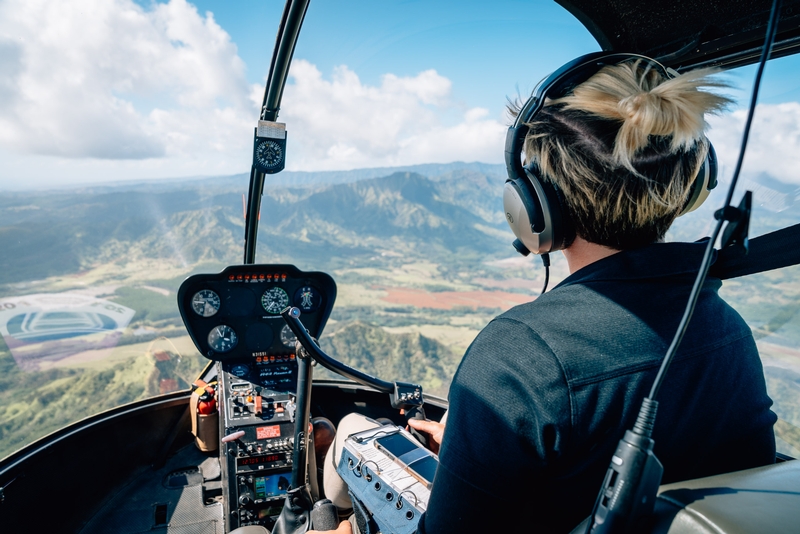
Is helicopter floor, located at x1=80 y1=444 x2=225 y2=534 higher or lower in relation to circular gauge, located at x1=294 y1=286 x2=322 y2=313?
lower

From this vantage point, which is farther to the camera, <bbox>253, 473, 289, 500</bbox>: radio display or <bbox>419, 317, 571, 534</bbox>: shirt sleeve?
<bbox>253, 473, 289, 500</bbox>: radio display

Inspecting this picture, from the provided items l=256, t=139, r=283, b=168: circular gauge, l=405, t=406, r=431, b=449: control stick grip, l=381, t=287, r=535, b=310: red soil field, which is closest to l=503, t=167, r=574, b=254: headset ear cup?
l=405, t=406, r=431, b=449: control stick grip

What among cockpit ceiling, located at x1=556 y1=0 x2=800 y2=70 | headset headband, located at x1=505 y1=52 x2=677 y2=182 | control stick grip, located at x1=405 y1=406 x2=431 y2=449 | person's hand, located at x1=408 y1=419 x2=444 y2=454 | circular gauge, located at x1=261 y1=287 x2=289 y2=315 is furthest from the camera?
circular gauge, located at x1=261 y1=287 x2=289 y2=315

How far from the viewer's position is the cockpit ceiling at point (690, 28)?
138 centimetres

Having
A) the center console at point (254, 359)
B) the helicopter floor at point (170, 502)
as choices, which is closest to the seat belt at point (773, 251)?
the center console at point (254, 359)

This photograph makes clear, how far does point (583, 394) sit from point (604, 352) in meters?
0.07

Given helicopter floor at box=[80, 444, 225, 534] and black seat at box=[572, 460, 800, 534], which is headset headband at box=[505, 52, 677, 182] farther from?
helicopter floor at box=[80, 444, 225, 534]

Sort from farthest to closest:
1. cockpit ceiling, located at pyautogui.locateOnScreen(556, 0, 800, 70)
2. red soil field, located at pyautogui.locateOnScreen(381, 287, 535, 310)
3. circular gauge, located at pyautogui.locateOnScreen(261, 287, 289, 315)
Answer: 1. red soil field, located at pyautogui.locateOnScreen(381, 287, 535, 310)
2. circular gauge, located at pyautogui.locateOnScreen(261, 287, 289, 315)
3. cockpit ceiling, located at pyautogui.locateOnScreen(556, 0, 800, 70)

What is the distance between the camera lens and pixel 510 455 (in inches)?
26.8

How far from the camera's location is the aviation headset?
85 centimetres

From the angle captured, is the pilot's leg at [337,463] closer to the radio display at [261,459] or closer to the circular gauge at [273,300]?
the radio display at [261,459]

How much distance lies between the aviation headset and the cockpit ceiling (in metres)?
0.78

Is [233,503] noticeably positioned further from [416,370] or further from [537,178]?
[416,370]

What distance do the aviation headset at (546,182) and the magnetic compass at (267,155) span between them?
189cm
